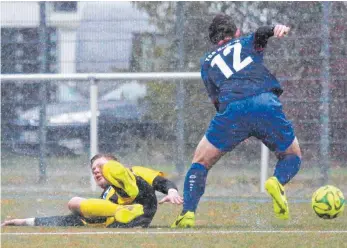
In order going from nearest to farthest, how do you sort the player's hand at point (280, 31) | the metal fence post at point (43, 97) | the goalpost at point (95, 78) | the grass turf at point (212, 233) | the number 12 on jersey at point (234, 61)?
the grass turf at point (212, 233) < the player's hand at point (280, 31) < the number 12 on jersey at point (234, 61) < the goalpost at point (95, 78) < the metal fence post at point (43, 97)

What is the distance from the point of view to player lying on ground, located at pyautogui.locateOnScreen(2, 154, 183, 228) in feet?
26.3

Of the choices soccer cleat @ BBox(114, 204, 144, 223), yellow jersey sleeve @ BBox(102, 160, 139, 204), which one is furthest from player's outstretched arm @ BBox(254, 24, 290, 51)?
soccer cleat @ BBox(114, 204, 144, 223)

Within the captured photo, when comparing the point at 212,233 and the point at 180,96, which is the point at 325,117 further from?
the point at 212,233

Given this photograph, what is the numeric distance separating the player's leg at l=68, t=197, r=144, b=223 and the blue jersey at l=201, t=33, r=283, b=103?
1.05 meters

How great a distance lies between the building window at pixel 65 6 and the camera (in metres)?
14.1

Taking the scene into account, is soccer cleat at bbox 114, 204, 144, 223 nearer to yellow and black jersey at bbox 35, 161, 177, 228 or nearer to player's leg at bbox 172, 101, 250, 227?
yellow and black jersey at bbox 35, 161, 177, 228

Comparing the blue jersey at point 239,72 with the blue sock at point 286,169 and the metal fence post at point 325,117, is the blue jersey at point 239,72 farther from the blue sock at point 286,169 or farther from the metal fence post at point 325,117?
the metal fence post at point 325,117

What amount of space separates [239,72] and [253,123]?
0.40 metres

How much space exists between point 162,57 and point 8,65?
195cm

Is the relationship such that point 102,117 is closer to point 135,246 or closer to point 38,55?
point 38,55

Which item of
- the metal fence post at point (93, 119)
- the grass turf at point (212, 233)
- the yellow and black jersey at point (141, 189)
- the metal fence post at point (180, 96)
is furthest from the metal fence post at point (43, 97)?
the yellow and black jersey at point (141, 189)

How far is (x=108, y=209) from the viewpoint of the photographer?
8195 mm

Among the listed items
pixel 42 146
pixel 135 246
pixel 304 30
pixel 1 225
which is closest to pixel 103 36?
pixel 42 146

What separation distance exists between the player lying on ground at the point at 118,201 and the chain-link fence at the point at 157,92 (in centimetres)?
445
